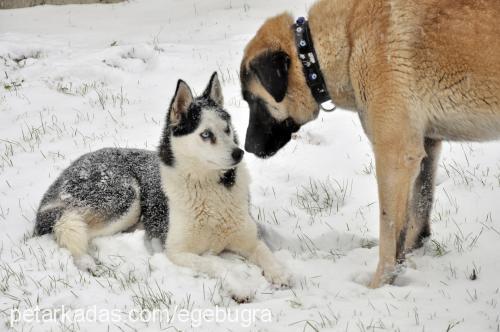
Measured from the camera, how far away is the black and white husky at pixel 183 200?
4.21 meters

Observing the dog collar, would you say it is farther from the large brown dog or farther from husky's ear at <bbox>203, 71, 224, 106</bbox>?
husky's ear at <bbox>203, 71, 224, 106</bbox>

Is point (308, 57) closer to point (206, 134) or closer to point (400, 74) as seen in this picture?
point (400, 74)

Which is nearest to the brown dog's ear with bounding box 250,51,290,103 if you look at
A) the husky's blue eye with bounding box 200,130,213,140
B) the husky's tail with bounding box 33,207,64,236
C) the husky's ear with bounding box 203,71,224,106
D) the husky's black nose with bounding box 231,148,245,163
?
the husky's black nose with bounding box 231,148,245,163

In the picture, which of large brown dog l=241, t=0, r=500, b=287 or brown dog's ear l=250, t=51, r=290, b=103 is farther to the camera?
brown dog's ear l=250, t=51, r=290, b=103

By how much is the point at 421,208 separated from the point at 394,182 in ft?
2.30

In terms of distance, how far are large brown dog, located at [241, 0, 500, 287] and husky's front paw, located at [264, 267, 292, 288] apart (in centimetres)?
57

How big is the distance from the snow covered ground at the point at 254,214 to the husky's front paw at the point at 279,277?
6 cm

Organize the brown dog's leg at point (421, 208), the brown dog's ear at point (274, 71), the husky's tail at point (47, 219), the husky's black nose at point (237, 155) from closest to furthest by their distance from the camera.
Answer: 1. the brown dog's ear at point (274, 71)
2. the brown dog's leg at point (421, 208)
3. the husky's black nose at point (237, 155)
4. the husky's tail at point (47, 219)

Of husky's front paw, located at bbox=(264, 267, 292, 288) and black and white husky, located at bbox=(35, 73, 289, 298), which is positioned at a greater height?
black and white husky, located at bbox=(35, 73, 289, 298)

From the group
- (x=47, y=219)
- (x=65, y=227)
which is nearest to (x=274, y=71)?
(x=65, y=227)

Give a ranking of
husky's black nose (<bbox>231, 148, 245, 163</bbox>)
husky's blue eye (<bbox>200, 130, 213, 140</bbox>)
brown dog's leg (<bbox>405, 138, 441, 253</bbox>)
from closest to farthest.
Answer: brown dog's leg (<bbox>405, 138, 441, 253</bbox>) < husky's black nose (<bbox>231, 148, 245, 163</bbox>) < husky's blue eye (<bbox>200, 130, 213, 140</bbox>)

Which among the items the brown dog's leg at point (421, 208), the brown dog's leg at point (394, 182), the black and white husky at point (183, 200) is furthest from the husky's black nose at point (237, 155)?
the brown dog's leg at point (421, 208)

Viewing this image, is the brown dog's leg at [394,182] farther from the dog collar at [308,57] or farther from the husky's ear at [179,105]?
the husky's ear at [179,105]

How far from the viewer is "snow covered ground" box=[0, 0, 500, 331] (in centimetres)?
317
